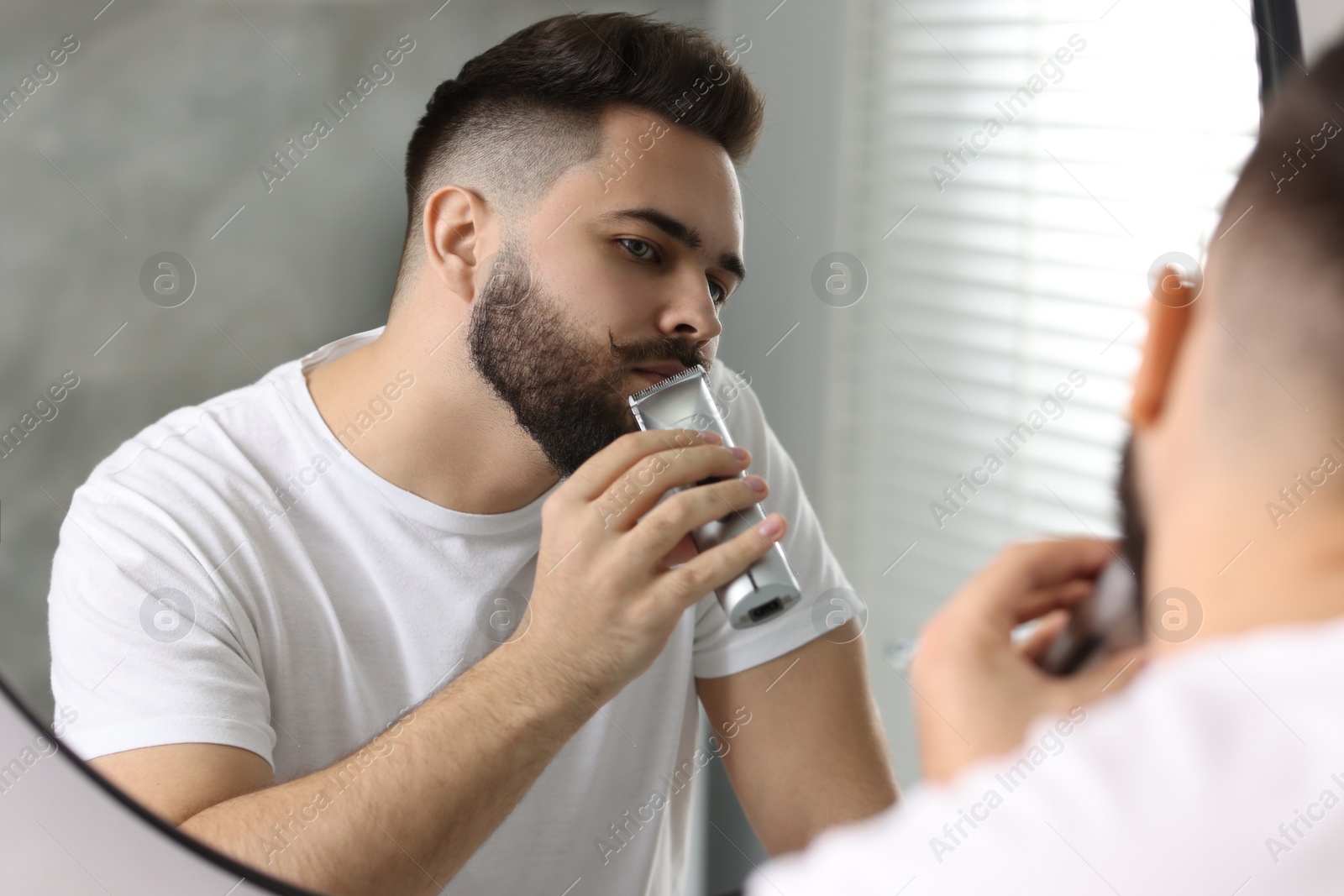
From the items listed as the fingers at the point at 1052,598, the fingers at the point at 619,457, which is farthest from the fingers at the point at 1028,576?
the fingers at the point at 619,457

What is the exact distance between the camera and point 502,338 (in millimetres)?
346

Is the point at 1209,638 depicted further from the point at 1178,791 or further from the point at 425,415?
the point at 425,415

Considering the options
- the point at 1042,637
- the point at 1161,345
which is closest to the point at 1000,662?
the point at 1042,637

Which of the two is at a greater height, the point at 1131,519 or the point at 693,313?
the point at 693,313

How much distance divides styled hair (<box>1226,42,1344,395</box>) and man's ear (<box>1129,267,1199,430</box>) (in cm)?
1

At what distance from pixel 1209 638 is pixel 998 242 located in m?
0.15

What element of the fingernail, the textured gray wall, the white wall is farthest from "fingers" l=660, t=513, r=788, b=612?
the white wall

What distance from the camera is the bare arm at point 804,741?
358 mm

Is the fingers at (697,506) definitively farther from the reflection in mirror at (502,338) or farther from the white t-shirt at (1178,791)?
the white t-shirt at (1178,791)

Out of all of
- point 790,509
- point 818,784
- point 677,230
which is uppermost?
point 677,230

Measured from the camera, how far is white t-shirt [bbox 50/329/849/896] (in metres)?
0.34

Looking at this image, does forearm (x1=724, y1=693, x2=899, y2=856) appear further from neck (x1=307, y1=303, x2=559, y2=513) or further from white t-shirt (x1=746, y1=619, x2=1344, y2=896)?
neck (x1=307, y1=303, x2=559, y2=513)

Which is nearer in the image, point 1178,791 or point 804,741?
point 1178,791

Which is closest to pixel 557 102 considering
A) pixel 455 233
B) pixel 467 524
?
pixel 455 233
